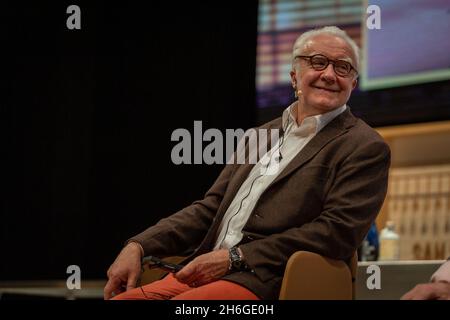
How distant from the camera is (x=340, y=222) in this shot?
7.27 feet

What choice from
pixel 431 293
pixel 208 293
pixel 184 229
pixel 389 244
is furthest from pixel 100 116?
pixel 431 293

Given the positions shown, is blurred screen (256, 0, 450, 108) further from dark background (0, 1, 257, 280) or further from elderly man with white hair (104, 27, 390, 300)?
elderly man with white hair (104, 27, 390, 300)

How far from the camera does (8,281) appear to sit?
470 centimetres

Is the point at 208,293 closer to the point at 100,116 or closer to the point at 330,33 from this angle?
the point at 330,33

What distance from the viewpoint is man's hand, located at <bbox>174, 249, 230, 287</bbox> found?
7.34 ft

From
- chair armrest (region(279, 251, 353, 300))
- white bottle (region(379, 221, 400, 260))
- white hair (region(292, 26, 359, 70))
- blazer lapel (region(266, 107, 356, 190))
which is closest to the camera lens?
chair armrest (region(279, 251, 353, 300))

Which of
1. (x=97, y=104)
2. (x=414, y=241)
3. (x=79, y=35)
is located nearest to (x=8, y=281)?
(x=97, y=104)

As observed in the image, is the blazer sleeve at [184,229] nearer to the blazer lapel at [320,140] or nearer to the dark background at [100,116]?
the blazer lapel at [320,140]

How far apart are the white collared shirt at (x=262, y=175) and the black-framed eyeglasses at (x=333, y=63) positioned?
116 millimetres

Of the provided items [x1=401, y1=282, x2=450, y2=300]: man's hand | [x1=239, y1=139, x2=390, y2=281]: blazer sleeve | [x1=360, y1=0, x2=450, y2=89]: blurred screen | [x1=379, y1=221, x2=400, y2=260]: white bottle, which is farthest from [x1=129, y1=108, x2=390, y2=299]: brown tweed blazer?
[x1=360, y1=0, x2=450, y2=89]: blurred screen

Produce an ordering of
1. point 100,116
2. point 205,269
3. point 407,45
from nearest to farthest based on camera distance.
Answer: point 205,269, point 407,45, point 100,116

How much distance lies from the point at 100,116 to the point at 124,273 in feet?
8.13

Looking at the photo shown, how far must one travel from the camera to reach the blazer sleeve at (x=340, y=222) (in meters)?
2.22

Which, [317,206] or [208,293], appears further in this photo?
[317,206]
